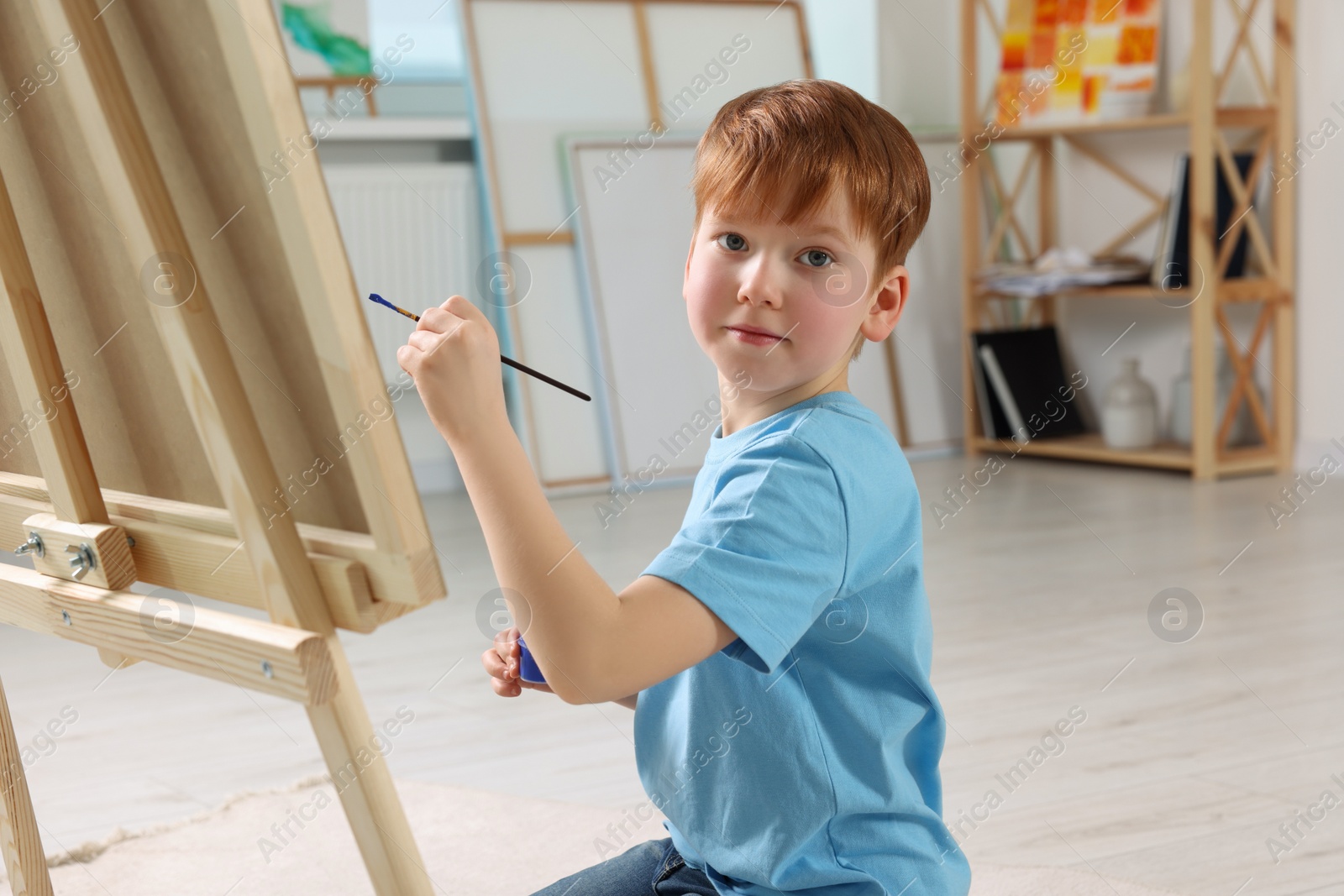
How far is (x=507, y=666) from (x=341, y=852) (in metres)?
0.80

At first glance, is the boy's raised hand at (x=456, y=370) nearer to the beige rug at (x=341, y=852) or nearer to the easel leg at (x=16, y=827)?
the easel leg at (x=16, y=827)

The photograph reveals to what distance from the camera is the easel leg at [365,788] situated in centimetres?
75

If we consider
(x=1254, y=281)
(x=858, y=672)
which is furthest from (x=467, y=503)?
(x=858, y=672)

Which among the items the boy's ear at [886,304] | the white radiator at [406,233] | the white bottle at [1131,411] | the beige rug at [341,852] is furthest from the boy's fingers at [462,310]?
the white bottle at [1131,411]

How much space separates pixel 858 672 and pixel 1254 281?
3.16 m

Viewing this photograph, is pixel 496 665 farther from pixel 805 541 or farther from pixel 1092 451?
pixel 1092 451

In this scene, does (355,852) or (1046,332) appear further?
(1046,332)

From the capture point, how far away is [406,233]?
3809 millimetres

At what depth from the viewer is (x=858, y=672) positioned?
2.81ft

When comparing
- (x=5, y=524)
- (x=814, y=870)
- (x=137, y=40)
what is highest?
(x=137, y=40)

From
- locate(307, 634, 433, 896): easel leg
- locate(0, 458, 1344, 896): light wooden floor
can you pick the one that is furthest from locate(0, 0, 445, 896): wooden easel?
locate(0, 458, 1344, 896): light wooden floor

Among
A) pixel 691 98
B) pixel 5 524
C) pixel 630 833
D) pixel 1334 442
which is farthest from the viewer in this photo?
pixel 691 98

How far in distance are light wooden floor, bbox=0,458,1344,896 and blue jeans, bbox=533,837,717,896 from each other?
635 mm

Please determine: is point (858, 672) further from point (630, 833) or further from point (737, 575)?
point (630, 833)
